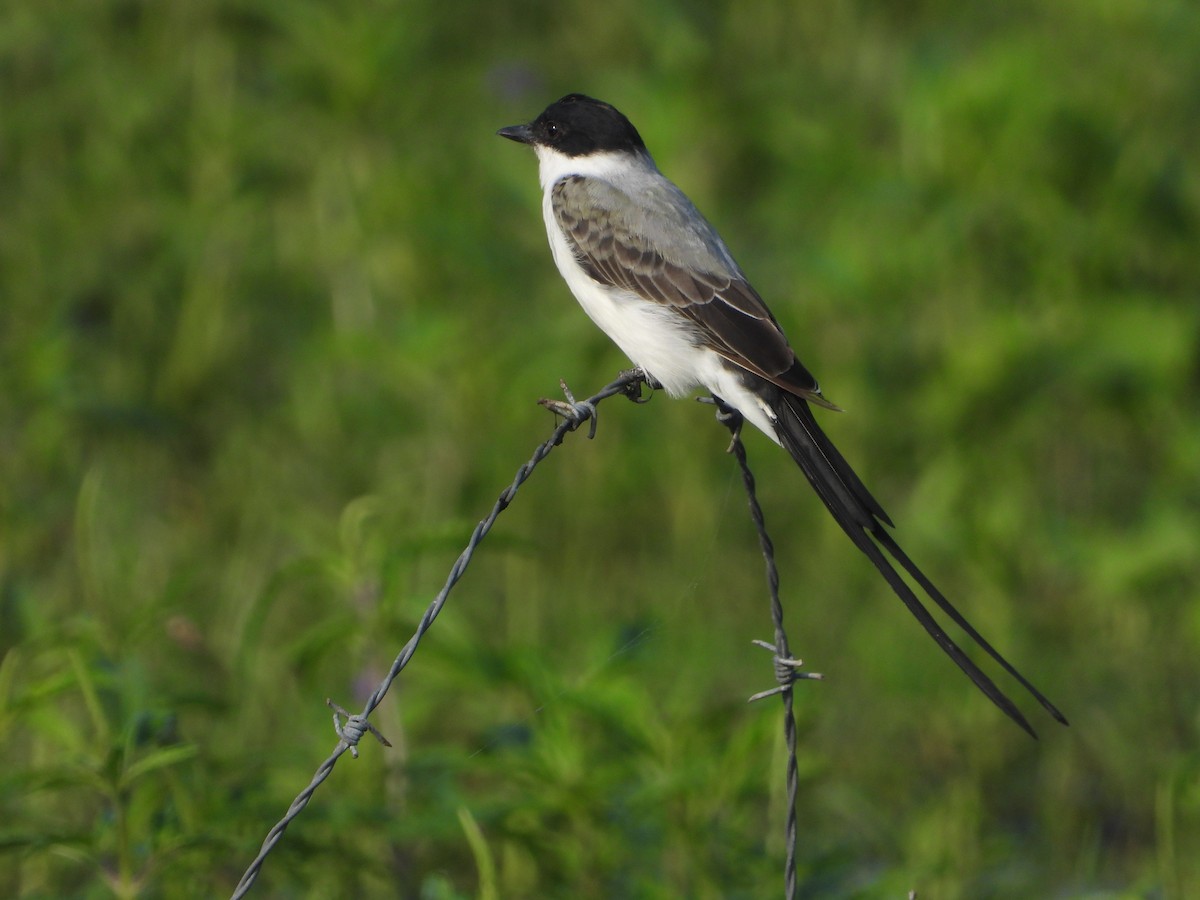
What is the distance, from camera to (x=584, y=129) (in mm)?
4734

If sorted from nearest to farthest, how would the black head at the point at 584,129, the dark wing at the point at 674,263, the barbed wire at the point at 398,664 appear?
1. the barbed wire at the point at 398,664
2. the dark wing at the point at 674,263
3. the black head at the point at 584,129

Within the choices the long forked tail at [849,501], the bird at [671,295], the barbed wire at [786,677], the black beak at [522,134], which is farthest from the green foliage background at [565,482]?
the black beak at [522,134]

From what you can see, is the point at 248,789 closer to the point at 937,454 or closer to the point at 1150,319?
the point at 937,454

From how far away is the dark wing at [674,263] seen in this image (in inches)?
153

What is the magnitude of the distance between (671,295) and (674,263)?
4.6 inches

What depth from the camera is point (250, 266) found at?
7.45m

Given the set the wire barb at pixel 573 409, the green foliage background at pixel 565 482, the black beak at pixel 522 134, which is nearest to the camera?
the wire barb at pixel 573 409

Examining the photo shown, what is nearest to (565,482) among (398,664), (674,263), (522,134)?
(522,134)

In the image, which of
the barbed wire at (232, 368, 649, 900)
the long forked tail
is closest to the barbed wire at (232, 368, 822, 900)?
the barbed wire at (232, 368, 649, 900)

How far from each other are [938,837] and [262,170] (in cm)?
481

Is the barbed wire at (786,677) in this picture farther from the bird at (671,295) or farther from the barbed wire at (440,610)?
the bird at (671,295)

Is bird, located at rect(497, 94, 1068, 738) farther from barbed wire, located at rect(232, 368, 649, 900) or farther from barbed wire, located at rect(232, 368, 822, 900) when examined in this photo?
→ barbed wire, located at rect(232, 368, 649, 900)

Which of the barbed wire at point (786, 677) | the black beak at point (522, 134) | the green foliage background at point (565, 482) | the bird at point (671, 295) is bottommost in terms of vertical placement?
the green foliage background at point (565, 482)

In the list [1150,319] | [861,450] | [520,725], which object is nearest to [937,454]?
[861,450]
